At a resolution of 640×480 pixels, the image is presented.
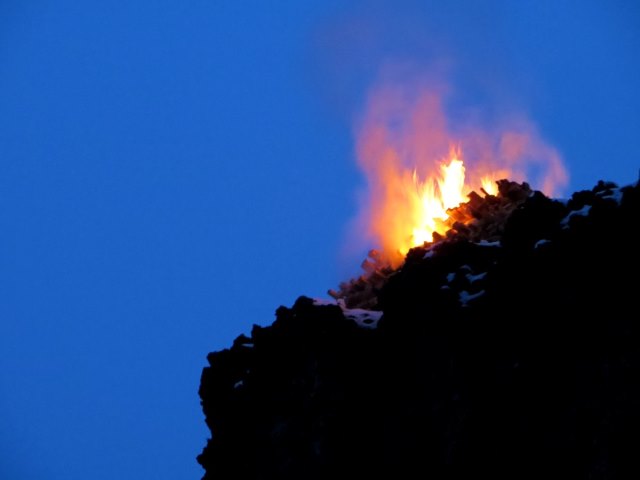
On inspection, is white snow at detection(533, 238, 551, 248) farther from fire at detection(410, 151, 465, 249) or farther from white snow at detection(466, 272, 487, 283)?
fire at detection(410, 151, 465, 249)

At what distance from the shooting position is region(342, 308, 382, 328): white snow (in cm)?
1382

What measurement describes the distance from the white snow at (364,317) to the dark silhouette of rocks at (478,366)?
0.04m

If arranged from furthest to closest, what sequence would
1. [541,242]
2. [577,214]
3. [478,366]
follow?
[478,366]
[541,242]
[577,214]

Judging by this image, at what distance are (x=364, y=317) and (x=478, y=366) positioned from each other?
327 cm

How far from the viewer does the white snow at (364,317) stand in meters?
→ 13.8

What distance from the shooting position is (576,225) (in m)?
10.7

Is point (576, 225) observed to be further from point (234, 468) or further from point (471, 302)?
point (234, 468)

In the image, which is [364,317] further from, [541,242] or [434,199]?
[434,199]

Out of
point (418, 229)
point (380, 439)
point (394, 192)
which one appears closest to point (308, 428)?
point (380, 439)

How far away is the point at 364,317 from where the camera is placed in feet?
46.5

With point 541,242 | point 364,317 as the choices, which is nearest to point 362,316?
point 364,317

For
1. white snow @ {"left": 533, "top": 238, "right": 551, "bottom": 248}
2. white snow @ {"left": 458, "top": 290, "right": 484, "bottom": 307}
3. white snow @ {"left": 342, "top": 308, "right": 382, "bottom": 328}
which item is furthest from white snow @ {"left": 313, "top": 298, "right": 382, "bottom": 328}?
white snow @ {"left": 533, "top": 238, "right": 551, "bottom": 248}

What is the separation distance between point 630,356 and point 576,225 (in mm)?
2075

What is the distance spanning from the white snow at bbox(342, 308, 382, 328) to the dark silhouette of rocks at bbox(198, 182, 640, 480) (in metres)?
0.04
